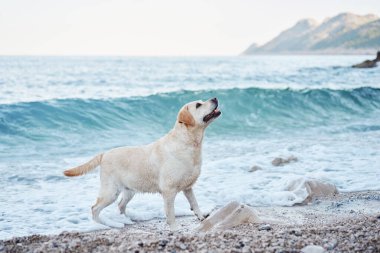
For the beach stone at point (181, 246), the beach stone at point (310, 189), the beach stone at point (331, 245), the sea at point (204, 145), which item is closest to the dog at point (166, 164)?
the sea at point (204, 145)

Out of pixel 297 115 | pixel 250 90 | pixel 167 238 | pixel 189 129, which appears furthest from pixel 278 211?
pixel 250 90

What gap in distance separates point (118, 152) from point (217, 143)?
7275 millimetres

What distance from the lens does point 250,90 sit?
24000 millimetres

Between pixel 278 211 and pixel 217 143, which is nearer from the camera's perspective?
pixel 278 211

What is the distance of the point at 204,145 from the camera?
42.4ft

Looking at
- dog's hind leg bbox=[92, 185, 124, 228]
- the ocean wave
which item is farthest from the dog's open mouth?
the ocean wave

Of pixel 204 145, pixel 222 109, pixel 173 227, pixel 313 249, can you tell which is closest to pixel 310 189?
pixel 173 227

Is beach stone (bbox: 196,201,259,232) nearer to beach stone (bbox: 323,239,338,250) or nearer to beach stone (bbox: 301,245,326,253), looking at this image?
beach stone (bbox: 323,239,338,250)

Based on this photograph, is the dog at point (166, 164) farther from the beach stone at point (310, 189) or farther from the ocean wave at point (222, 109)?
the ocean wave at point (222, 109)

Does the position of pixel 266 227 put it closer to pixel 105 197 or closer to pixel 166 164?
pixel 166 164

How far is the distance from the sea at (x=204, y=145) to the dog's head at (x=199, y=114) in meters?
1.72

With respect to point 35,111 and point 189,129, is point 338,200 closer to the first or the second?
point 189,129

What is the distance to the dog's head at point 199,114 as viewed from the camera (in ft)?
19.2

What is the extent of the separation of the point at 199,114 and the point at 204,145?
7.09m
